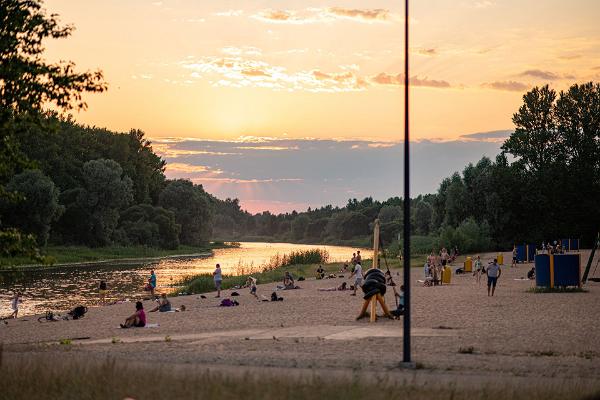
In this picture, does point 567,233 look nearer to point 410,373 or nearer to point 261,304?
point 261,304

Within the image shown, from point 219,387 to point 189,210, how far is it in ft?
453

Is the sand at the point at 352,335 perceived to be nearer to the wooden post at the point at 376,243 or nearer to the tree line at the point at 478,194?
the wooden post at the point at 376,243

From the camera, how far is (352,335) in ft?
79.9

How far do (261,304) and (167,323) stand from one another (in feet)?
25.8

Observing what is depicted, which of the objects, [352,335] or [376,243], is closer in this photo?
[352,335]

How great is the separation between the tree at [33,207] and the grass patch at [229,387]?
3174 inches

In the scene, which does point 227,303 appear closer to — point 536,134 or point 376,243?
point 376,243

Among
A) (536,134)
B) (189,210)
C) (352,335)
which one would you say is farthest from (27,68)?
(189,210)

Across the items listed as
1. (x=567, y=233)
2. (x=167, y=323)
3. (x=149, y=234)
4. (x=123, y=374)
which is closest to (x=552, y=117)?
(x=567, y=233)

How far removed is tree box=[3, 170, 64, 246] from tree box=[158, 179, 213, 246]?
177 feet

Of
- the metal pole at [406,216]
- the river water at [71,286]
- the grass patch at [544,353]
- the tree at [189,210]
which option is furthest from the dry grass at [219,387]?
the tree at [189,210]

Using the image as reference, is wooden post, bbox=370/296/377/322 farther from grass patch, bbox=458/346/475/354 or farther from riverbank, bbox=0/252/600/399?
grass patch, bbox=458/346/475/354

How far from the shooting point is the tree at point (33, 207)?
303 feet

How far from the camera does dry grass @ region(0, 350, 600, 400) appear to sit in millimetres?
13555
